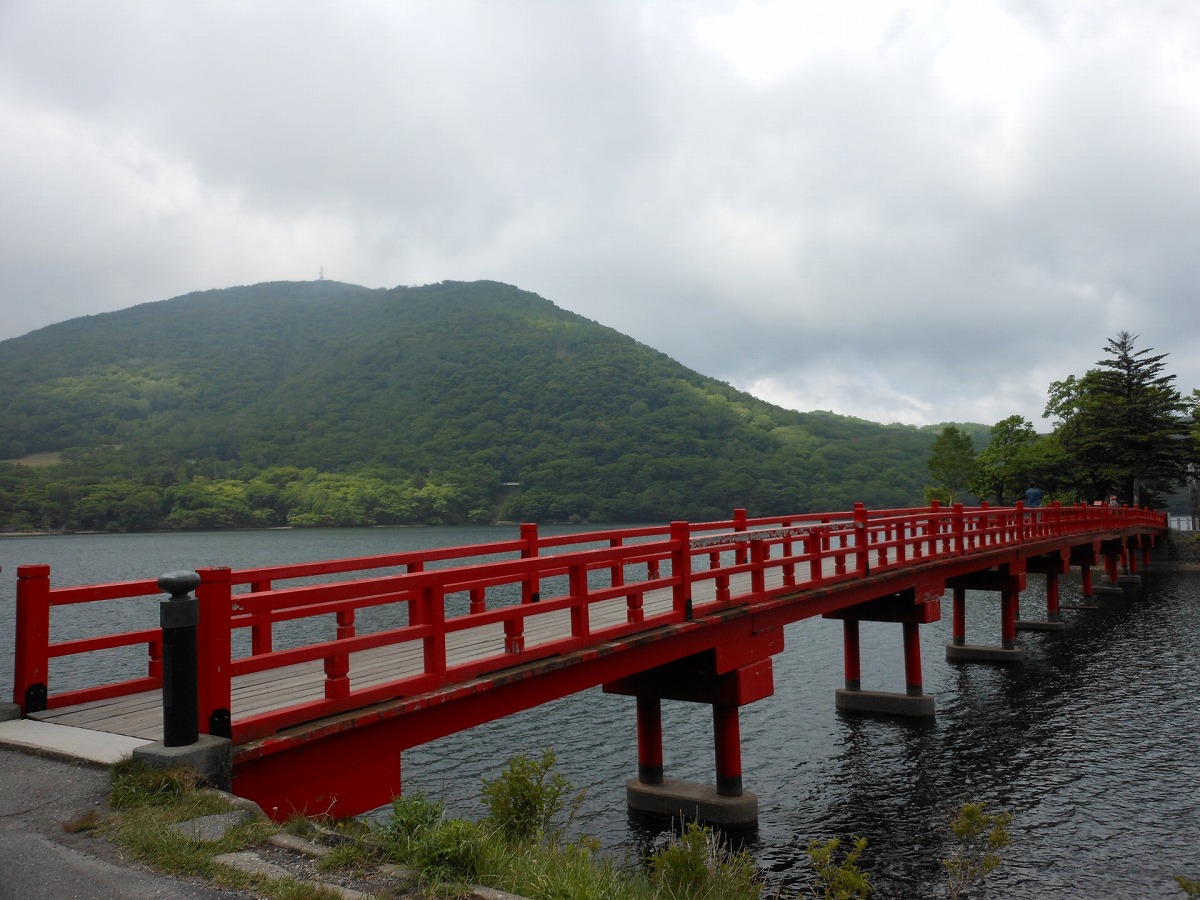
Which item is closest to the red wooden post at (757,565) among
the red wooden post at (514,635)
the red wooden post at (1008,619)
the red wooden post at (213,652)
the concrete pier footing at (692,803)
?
the concrete pier footing at (692,803)

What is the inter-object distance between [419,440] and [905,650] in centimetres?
14235

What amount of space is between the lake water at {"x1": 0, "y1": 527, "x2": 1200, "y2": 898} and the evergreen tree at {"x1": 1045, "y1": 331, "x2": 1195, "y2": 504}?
1481 inches

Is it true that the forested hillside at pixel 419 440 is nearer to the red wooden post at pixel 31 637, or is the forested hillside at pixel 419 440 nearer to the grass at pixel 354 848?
the red wooden post at pixel 31 637

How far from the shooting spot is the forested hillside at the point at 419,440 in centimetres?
12494

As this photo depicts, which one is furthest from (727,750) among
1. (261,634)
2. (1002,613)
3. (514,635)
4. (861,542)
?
(1002,613)

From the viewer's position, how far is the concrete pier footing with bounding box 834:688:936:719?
2128 cm

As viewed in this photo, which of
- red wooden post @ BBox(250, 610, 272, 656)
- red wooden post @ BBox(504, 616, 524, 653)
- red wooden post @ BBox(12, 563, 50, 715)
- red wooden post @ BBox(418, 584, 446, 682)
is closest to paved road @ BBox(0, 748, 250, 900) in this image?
red wooden post @ BBox(12, 563, 50, 715)

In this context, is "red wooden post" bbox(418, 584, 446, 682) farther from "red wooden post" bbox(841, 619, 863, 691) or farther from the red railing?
"red wooden post" bbox(841, 619, 863, 691)

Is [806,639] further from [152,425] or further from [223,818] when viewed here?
[152,425]

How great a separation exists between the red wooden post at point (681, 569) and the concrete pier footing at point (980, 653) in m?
20.6

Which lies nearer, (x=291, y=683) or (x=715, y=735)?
(x=291, y=683)

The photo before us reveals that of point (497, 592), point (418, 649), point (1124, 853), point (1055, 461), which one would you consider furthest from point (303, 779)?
point (1055, 461)

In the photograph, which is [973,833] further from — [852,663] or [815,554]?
[852,663]

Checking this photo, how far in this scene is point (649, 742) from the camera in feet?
48.6
